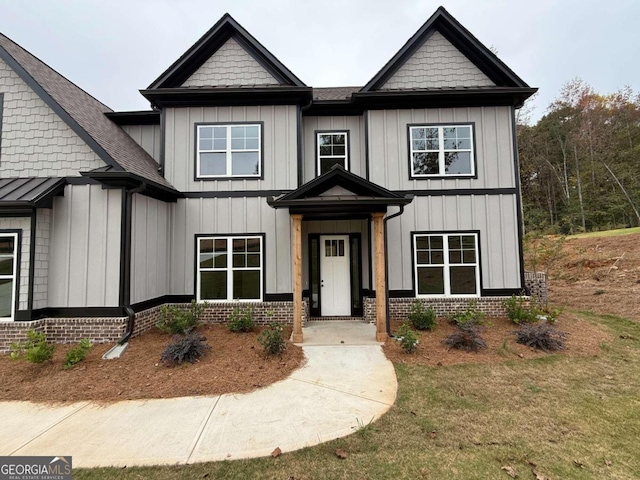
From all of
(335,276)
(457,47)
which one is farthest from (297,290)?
(457,47)

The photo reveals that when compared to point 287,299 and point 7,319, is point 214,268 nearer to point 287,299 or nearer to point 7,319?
point 287,299

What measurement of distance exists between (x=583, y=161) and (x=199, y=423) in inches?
1470

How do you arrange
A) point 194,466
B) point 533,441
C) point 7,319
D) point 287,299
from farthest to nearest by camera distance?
1. point 287,299
2. point 7,319
3. point 533,441
4. point 194,466

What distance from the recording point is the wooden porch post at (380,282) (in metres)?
6.93

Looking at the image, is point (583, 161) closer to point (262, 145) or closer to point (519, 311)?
point (519, 311)

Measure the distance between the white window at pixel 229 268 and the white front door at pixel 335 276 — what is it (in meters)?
1.90

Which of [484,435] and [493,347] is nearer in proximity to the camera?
[484,435]

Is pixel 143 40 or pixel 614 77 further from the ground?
pixel 143 40

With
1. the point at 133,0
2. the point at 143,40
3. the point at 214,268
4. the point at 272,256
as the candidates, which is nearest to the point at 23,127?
the point at 214,268

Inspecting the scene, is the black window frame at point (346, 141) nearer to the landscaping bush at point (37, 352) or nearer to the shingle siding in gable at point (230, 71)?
the shingle siding in gable at point (230, 71)

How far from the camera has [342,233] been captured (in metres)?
9.23

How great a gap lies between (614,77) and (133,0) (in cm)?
5091

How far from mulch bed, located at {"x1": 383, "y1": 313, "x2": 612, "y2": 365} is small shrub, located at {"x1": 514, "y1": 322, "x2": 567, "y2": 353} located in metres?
0.12

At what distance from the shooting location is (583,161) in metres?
28.6
